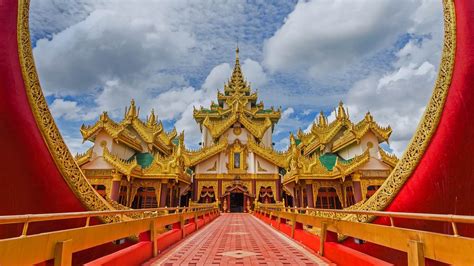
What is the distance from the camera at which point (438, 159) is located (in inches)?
140

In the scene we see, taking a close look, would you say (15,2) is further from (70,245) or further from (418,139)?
(418,139)

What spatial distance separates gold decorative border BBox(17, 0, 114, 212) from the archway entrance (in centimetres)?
A: 2547

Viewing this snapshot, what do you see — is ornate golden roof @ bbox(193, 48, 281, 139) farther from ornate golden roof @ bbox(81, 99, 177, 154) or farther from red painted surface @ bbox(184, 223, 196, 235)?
red painted surface @ bbox(184, 223, 196, 235)

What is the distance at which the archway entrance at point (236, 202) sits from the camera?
94.1ft

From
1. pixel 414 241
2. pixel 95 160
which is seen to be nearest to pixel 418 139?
pixel 414 241

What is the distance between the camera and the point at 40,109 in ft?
12.3

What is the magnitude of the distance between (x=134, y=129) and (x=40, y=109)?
21605 mm

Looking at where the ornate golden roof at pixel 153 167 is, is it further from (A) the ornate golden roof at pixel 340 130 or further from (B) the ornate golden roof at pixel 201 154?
(A) the ornate golden roof at pixel 340 130

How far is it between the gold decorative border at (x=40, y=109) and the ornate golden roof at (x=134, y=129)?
17.7 meters

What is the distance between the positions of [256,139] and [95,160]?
15.4 m

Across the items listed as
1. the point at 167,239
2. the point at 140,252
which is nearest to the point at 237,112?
the point at 167,239

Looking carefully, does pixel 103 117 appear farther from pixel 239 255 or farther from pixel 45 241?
pixel 45 241

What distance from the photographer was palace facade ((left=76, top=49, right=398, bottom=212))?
18578mm

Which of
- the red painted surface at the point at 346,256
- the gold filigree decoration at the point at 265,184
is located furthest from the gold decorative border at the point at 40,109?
the gold filigree decoration at the point at 265,184
